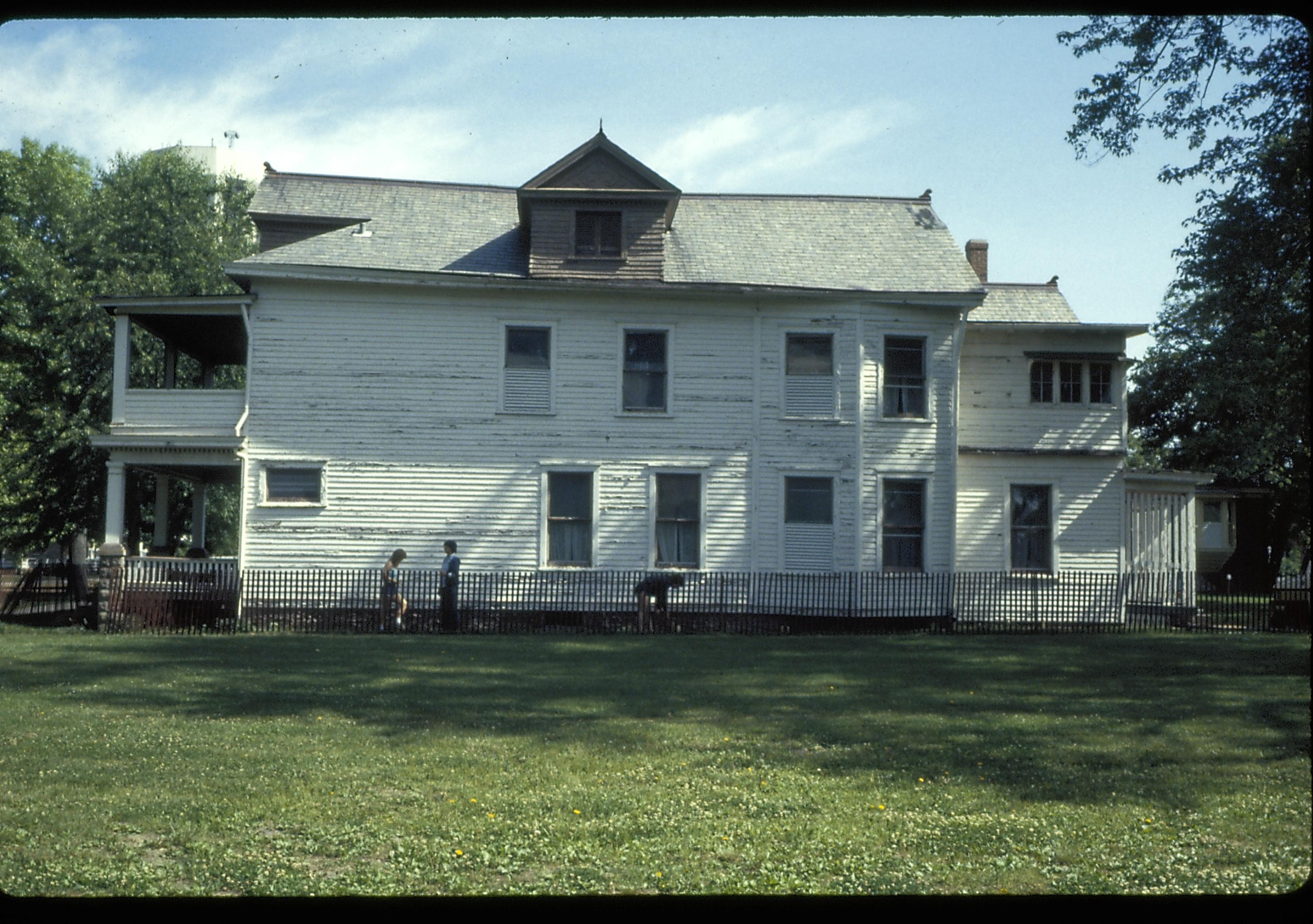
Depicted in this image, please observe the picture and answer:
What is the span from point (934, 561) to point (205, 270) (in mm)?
27450

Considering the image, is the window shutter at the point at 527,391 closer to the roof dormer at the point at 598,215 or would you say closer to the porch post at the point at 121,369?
the roof dormer at the point at 598,215

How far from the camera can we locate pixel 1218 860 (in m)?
6.92

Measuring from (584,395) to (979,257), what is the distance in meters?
11.9

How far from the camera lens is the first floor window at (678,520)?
946 inches

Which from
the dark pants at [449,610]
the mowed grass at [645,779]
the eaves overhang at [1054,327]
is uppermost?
the eaves overhang at [1054,327]

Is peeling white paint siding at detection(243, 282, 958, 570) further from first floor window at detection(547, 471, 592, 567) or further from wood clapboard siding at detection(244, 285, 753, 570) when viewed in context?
first floor window at detection(547, 471, 592, 567)

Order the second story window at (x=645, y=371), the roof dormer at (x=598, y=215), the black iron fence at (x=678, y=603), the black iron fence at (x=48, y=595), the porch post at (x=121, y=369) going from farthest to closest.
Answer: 1. the second story window at (x=645, y=371)
2. the roof dormer at (x=598, y=215)
3. the black iron fence at (x=48, y=595)
4. the porch post at (x=121, y=369)
5. the black iron fence at (x=678, y=603)

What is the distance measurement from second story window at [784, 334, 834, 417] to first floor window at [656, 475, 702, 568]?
2605 mm

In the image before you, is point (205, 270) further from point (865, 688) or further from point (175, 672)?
point (865, 688)

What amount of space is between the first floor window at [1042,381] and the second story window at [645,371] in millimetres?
8739

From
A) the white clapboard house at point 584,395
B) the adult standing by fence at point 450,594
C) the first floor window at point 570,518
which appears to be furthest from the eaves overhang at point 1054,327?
the adult standing by fence at point 450,594

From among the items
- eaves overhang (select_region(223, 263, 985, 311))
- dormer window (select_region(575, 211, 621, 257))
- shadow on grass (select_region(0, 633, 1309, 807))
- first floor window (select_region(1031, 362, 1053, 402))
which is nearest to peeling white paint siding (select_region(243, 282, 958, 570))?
eaves overhang (select_region(223, 263, 985, 311))

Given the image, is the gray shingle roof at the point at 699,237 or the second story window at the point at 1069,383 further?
the second story window at the point at 1069,383

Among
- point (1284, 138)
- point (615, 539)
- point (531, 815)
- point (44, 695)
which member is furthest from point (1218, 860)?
point (615, 539)
